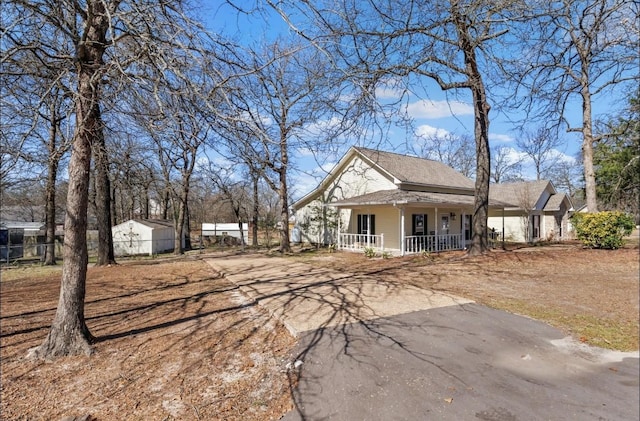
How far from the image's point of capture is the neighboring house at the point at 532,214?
26.5 m

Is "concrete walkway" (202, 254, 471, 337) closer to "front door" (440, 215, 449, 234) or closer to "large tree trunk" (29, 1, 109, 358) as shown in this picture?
"large tree trunk" (29, 1, 109, 358)

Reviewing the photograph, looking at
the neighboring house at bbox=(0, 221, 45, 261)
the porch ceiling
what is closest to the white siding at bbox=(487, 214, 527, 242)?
the porch ceiling

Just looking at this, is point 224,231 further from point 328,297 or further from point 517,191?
point 328,297

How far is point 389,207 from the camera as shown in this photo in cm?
1877

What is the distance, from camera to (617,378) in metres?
3.98

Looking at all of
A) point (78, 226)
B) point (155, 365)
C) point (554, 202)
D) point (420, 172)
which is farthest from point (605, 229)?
point (78, 226)

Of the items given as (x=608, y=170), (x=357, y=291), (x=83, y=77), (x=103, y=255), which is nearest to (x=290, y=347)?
(x=357, y=291)

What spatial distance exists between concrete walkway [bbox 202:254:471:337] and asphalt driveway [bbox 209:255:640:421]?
51 millimetres

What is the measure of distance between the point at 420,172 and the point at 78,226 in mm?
19838

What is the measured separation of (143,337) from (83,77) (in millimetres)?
3769

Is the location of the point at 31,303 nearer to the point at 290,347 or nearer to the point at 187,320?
the point at 187,320

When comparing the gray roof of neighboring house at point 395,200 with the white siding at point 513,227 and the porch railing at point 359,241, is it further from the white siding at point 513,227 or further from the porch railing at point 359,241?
the white siding at point 513,227

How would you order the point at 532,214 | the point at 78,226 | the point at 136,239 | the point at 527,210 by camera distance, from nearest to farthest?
the point at 78,226, the point at 136,239, the point at 527,210, the point at 532,214

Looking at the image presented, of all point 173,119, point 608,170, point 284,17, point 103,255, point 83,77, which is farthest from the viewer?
point 608,170
